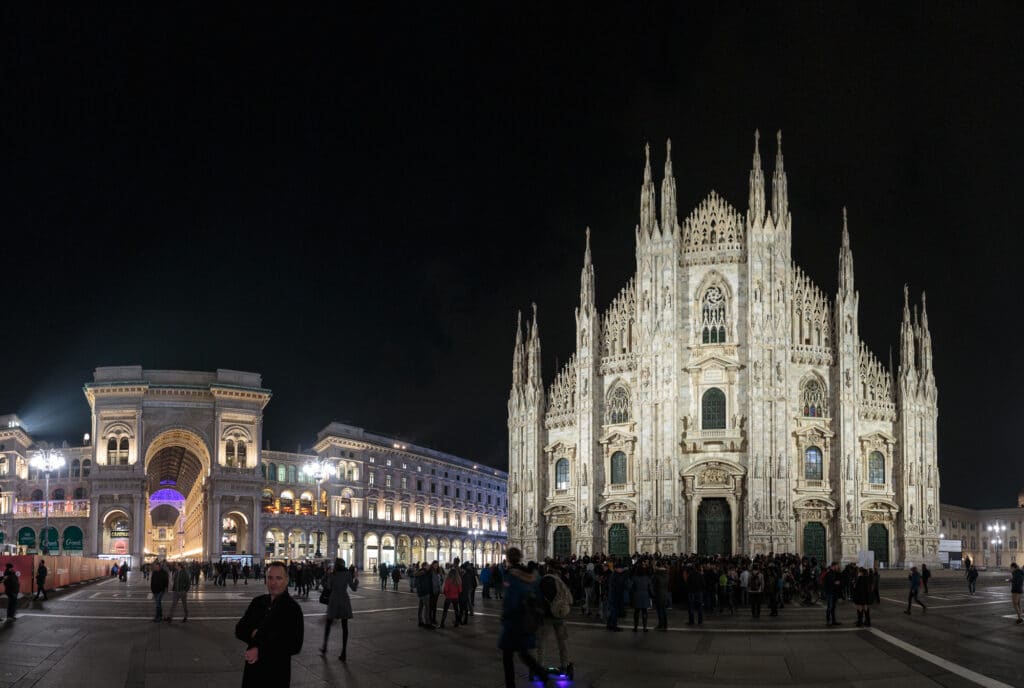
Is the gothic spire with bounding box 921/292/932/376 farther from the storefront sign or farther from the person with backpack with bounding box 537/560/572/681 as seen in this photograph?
the storefront sign

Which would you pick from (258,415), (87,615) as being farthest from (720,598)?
(258,415)

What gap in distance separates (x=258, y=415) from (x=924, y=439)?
182ft

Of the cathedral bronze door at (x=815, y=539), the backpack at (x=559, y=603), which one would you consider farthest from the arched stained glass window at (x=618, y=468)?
the backpack at (x=559, y=603)

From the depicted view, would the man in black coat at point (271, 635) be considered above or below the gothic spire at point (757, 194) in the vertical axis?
below

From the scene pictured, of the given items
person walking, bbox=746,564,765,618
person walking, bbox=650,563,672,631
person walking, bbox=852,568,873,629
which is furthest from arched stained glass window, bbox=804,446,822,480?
person walking, bbox=650,563,672,631

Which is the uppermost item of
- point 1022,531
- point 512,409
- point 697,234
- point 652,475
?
point 697,234

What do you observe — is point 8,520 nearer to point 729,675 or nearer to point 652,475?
point 652,475

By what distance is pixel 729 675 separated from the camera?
55.5 ft

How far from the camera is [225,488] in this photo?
8725 cm

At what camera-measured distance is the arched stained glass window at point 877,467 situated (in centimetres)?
6238

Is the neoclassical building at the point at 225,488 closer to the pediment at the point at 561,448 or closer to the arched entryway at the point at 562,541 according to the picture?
the pediment at the point at 561,448

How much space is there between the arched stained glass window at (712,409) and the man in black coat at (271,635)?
2154 inches

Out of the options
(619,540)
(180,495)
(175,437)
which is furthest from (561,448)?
(180,495)

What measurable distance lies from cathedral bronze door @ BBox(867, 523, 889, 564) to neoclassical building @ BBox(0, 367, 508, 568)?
42591 mm
